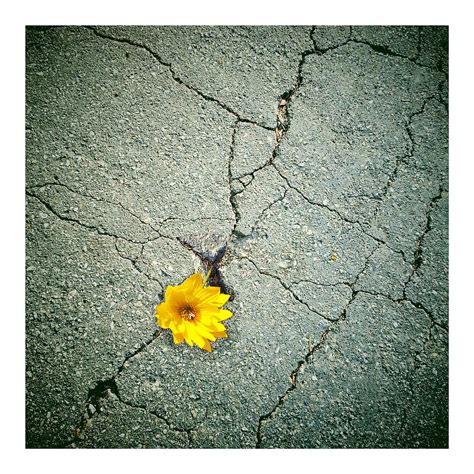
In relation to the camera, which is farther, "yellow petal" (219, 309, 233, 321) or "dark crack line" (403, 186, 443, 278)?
"dark crack line" (403, 186, 443, 278)

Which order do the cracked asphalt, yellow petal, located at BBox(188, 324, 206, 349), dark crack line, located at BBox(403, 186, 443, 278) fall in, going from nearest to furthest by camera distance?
yellow petal, located at BBox(188, 324, 206, 349)
the cracked asphalt
dark crack line, located at BBox(403, 186, 443, 278)

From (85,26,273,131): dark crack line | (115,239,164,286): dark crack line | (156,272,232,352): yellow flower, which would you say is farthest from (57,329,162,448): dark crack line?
(85,26,273,131): dark crack line

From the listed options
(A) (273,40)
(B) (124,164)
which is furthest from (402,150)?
(B) (124,164)

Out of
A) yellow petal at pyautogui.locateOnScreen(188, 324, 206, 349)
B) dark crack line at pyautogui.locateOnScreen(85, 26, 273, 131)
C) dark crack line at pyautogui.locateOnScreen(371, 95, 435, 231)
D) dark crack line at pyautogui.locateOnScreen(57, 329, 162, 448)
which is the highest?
dark crack line at pyautogui.locateOnScreen(85, 26, 273, 131)

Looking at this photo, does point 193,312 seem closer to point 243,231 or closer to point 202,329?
point 202,329

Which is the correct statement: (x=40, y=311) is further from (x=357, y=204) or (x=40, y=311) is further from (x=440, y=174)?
(x=440, y=174)

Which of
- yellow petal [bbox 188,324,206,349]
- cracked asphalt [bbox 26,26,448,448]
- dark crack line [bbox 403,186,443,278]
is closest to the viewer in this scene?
yellow petal [bbox 188,324,206,349]

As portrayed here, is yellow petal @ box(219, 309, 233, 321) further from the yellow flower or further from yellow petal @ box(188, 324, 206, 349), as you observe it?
yellow petal @ box(188, 324, 206, 349)
